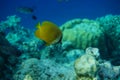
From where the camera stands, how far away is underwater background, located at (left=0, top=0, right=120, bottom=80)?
13.5ft

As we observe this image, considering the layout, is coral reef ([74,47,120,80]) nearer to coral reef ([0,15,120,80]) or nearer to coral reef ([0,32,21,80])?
coral reef ([0,15,120,80])

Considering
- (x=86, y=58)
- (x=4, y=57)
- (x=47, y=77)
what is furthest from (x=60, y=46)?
(x=86, y=58)

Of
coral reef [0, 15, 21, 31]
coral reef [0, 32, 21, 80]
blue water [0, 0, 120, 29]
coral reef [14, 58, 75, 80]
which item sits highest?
blue water [0, 0, 120, 29]

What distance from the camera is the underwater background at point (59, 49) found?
4.10m

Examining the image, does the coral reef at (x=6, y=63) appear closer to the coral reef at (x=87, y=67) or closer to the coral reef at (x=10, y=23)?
the coral reef at (x=87, y=67)

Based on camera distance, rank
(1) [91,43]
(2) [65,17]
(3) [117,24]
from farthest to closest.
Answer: (2) [65,17], (3) [117,24], (1) [91,43]

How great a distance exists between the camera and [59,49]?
22.5ft

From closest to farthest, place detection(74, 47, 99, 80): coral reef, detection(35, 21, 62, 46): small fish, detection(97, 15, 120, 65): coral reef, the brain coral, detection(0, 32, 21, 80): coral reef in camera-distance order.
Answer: detection(35, 21, 62, 46): small fish, detection(74, 47, 99, 80): coral reef, detection(0, 32, 21, 80): coral reef, the brain coral, detection(97, 15, 120, 65): coral reef

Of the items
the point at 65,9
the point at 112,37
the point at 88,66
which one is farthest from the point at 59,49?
the point at 65,9

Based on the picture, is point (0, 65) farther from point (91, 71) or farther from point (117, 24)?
point (117, 24)

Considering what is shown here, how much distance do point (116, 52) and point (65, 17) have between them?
3093 centimetres

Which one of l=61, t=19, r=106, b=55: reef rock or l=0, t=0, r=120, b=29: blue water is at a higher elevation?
l=0, t=0, r=120, b=29: blue water

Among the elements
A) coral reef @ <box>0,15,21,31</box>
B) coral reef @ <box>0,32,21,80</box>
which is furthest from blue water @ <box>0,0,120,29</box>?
coral reef @ <box>0,32,21,80</box>

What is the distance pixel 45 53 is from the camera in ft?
22.2
